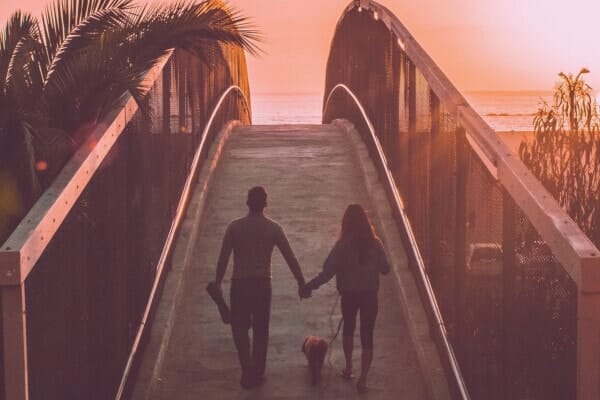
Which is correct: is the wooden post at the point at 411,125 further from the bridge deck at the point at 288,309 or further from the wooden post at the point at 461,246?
the wooden post at the point at 461,246

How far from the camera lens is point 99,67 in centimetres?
1102

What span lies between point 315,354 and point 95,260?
2.82 metres

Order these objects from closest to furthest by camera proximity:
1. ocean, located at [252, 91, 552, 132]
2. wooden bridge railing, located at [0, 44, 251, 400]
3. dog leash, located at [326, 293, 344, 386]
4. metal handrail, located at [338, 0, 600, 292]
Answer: metal handrail, located at [338, 0, 600, 292] < wooden bridge railing, located at [0, 44, 251, 400] < dog leash, located at [326, 293, 344, 386] < ocean, located at [252, 91, 552, 132]

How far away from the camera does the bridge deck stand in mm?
9961

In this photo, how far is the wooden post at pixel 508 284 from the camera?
667 centimetres

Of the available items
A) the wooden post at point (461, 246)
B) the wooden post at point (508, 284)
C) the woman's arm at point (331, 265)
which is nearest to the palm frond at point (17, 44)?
the woman's arm at point (331, 265)

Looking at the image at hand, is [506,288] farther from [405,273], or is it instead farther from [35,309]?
[405,273]

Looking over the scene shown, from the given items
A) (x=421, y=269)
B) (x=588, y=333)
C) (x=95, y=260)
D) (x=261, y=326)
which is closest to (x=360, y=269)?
(x=261, y=326)

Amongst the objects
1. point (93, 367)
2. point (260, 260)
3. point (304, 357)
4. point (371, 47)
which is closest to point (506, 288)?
point (93, 367)

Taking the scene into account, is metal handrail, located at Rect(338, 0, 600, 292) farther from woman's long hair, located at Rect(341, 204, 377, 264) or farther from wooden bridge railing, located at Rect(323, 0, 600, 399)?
woman's long hair, located at Rect(341, 204, 377, 264)

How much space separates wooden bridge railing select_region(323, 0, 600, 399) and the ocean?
96.8 meters

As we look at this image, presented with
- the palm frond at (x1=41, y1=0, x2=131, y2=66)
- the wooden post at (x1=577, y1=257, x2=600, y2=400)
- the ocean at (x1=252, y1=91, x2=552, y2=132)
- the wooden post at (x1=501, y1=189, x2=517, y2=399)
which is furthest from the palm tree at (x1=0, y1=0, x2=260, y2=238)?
the ocean at (x1=252, y1=91, x2=552, y2=132)

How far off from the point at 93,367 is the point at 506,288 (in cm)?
230

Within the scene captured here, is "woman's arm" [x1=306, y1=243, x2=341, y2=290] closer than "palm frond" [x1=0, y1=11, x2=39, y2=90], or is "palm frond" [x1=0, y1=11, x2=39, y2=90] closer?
"woman's arm" [x1=306, y1=243, x2=341, y2=290]
